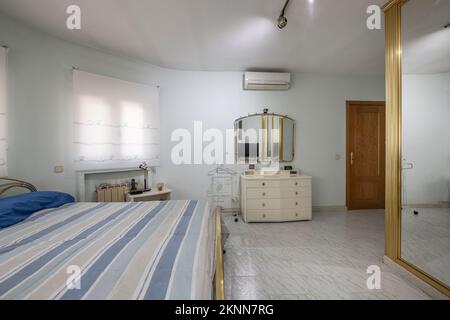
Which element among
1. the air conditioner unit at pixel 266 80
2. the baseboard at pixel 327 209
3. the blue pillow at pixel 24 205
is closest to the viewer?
the blue pillow at pixel 24 205

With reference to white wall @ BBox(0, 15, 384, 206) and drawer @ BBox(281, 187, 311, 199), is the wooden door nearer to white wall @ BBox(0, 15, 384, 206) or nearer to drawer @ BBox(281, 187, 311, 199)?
white wall @ BBox(0, 15, 384, 206)

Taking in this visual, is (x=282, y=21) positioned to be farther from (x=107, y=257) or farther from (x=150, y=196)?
(x=150, y=196)

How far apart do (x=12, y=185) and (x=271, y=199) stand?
3190 mm

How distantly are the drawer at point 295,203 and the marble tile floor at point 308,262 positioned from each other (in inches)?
10.6

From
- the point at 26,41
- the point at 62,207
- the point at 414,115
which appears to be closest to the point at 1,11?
the point at 26,41

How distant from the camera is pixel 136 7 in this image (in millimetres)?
1876

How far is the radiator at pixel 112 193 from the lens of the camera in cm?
261

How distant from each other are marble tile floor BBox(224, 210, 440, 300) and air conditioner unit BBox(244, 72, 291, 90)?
2.36 m

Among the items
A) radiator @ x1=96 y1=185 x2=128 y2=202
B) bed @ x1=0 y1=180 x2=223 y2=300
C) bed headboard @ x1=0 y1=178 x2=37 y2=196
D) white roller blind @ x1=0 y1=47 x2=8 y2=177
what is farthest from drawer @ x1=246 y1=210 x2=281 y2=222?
white roller blind @ x1=0 y1=47 x2=8 y2=177

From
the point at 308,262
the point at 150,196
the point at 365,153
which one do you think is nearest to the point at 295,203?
the point at 308,262

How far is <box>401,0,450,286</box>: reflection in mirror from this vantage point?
4.79 feet

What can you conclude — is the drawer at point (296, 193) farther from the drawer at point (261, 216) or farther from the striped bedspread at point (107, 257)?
the striped bedspread at point (107, 257)

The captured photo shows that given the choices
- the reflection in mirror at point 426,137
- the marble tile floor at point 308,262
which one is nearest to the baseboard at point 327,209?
the marble tile floor at point 308,262

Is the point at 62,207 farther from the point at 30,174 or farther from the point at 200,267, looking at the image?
the point at 200,267
